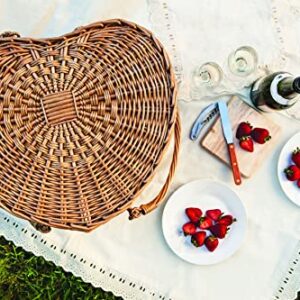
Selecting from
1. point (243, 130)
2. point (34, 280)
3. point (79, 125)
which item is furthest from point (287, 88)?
point (34, 280)

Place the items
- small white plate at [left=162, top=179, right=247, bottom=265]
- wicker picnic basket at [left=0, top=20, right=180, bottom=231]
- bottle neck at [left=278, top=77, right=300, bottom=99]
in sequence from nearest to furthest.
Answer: wicker picnic basket at [left=0, top=20, right=180, bottom=231]
bottle neck at [left=278, top=77, right=300, bottom=99]
small white plate at [left=162, top=179, right=247, bottom=265]

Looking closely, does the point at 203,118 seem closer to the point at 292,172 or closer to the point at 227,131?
the point at 227,131

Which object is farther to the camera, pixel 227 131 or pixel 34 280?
pixel 34 280

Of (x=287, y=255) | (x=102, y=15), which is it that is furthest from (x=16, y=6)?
(x=287, y=255)

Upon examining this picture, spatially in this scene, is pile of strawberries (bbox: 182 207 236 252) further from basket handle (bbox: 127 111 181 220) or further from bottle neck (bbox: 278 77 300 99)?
bottle neck (bbox: 278 77 300 99)

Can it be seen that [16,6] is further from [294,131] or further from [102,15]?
[294,131]

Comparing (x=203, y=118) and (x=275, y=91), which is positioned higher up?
(x=275, y=91)

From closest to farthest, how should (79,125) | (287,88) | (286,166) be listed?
(79,125) < (287,88) < (286,166)

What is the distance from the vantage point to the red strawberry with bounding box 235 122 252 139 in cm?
136

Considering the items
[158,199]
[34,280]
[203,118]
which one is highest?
[203,118]

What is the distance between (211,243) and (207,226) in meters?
0.03

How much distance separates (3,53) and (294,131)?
61cm

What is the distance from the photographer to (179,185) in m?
1.38

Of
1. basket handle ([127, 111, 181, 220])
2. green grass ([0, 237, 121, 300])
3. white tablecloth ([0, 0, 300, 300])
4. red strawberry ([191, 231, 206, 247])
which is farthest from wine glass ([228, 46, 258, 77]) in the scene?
green grass ([0, 237, 121, 300])
